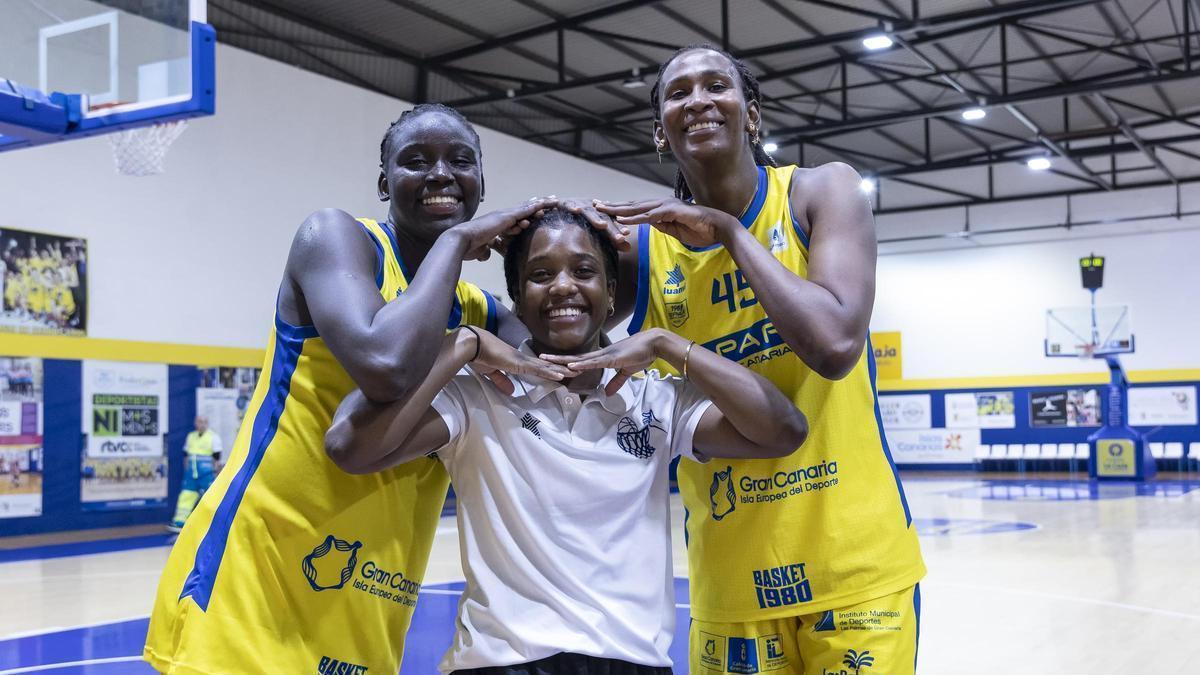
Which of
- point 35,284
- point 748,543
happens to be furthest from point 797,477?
point 35,284

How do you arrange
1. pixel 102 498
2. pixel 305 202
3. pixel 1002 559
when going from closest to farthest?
pixel 1002 559 → pixel 102 498 → pixel 305 202

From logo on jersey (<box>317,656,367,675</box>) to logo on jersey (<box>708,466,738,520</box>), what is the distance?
2.69ft

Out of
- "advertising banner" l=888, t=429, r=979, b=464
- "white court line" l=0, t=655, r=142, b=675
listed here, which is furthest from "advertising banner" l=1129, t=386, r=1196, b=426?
"white court line" l=0, t=655, r=142, b=675

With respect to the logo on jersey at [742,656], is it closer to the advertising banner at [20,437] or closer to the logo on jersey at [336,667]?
the logo on jersey at [336,667]

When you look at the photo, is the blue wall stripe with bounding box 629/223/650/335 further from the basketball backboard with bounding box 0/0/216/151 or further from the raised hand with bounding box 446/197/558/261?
the basketball backboard with bounding box 0/0/216/151

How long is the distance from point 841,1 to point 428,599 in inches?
409

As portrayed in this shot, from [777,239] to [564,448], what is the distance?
660 mm

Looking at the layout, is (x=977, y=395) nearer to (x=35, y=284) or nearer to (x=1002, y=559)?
(x=1002, y=559)

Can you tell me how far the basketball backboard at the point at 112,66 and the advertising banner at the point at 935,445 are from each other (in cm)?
2027

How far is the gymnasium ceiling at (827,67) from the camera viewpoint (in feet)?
46.4

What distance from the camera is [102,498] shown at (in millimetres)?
11906

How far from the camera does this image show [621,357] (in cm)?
207

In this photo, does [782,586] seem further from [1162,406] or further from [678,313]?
[1162,406]

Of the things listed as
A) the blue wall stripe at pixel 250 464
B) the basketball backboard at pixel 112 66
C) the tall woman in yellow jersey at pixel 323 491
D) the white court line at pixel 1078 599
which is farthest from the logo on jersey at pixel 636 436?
the white court line at pixel 1078 599
